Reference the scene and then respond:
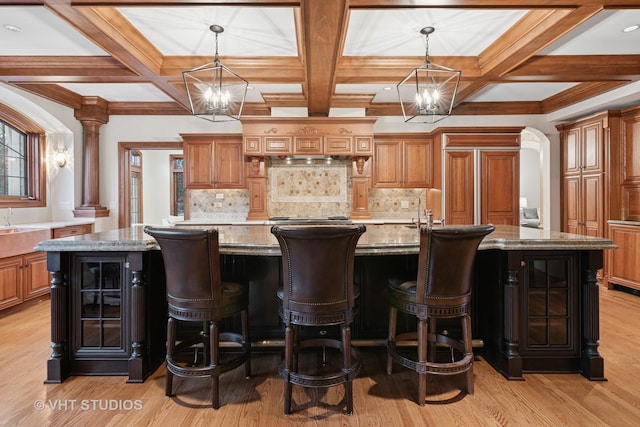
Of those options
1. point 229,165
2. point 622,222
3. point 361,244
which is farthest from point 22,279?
point 622,222

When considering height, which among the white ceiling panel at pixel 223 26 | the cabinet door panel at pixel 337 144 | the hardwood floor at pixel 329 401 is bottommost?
the hardwood floor at pixel 329 401

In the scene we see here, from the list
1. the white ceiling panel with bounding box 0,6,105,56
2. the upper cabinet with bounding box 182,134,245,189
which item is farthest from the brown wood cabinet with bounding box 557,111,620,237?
the white ceiling panel with bounding box 0,6,105,56

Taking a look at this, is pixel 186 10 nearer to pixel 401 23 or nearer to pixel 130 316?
pixel 401 23

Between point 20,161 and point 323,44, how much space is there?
183 inches

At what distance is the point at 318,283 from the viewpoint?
1854 mm

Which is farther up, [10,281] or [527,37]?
[527,37]

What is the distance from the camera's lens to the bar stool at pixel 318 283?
180cm

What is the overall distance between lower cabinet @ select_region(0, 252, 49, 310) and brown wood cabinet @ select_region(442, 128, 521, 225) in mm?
5328

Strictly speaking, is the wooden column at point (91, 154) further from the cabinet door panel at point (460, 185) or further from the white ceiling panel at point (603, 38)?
the white ceiling panel at point (603, 38)

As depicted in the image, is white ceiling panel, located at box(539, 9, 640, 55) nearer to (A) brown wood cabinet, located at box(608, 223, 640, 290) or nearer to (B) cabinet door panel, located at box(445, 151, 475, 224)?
(B) cabinet door panel, located at box(445, 151, 475, 224)

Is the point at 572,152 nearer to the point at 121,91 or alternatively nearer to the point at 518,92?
the point at 518,92

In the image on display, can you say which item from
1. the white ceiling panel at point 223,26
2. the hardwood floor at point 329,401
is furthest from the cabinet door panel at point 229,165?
the hardwood floor at point 329,401

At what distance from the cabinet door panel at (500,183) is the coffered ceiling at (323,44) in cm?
96

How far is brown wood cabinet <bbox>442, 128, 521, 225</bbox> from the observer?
17.1 feet
